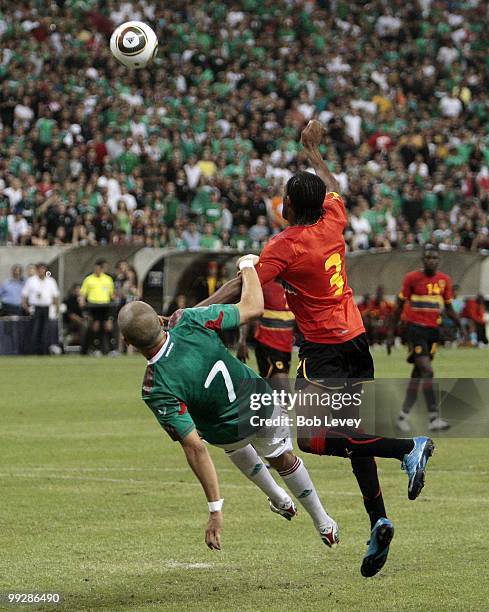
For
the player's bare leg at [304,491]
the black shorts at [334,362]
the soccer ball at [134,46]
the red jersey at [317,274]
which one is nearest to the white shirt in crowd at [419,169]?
the soccer ball at [134,46]

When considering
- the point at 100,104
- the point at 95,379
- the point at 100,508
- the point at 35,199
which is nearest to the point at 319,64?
the point at 100,104

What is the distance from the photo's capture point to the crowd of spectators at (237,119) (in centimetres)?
2855

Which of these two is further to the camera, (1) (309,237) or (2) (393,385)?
(2) (393,385)

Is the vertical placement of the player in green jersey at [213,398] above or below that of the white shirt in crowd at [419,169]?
below

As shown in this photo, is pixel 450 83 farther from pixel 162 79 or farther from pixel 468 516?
pixel 468 516

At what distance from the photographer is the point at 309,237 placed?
7.88m

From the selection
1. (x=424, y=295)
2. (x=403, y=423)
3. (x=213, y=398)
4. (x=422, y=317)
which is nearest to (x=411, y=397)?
(x=403, y=423)

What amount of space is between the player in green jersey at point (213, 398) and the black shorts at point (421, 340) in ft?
28.0

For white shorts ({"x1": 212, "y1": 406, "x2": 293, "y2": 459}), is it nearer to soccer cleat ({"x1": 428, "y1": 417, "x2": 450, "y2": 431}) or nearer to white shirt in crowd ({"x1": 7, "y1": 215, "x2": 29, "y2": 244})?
soccer cleat ({"x1": 428, "y1": 417, "x2": 450, "y2": 431})

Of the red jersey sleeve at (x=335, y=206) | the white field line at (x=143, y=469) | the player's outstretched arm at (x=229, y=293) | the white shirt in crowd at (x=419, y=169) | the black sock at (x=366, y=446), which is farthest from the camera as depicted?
the white shirt in crowd at (x=419, y=169)

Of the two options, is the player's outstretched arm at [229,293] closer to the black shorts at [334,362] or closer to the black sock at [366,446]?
the black shorts at [334,362]

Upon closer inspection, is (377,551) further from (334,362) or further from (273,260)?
(273,260)

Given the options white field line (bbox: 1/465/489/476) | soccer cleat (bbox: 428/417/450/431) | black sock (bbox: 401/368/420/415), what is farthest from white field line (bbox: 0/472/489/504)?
black sock (bbox: 401/368/420/415)

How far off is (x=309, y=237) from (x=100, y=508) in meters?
3.28
